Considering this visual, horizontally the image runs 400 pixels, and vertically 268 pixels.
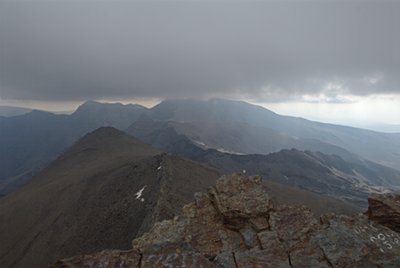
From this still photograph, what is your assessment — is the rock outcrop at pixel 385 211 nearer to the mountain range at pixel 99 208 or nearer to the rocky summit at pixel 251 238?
the rocky summit at pixel 251 238

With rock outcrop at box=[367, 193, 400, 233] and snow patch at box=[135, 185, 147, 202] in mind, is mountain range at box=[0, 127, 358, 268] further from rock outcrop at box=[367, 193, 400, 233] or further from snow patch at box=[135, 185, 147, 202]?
rock outcrop at box=[367, 193, 400, 233]

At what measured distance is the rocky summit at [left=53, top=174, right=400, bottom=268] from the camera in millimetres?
12734

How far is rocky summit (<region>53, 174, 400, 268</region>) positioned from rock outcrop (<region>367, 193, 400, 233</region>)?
306mm

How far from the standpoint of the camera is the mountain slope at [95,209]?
62.9 m

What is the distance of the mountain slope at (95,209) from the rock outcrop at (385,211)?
136 feet

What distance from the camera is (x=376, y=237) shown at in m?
15.4

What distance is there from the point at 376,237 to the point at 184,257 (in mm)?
8711

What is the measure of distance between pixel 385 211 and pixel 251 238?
21.1 feet

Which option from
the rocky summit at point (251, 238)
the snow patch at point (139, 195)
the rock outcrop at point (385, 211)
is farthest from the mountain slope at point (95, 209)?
the rock outcrop at point (385, 211)

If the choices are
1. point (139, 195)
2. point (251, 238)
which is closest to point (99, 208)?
point (139, 195)

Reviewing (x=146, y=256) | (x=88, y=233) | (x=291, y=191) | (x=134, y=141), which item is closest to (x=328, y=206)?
(x=291, y=191)

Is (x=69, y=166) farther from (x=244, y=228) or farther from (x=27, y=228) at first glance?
(x=244, y=228)

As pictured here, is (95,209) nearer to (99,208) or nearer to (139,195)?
(99,208)

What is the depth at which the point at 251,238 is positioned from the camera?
695 inches
